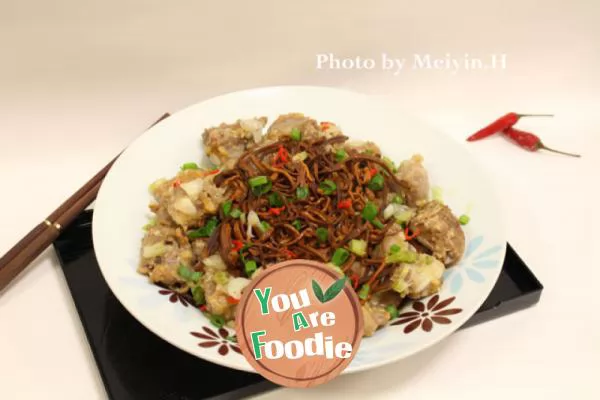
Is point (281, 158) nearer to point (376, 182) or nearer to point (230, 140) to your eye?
point (230, 140)

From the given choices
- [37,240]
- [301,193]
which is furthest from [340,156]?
[37,240]

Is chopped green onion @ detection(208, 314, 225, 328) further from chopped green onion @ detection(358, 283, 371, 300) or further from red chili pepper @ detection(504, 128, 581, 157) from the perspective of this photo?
red chili pepper @ detection(504, 128, 581, 157)

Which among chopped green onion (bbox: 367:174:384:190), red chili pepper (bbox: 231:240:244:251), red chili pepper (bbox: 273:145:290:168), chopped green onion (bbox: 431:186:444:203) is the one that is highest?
red chili pepper (bbox: 273:145:290:168)

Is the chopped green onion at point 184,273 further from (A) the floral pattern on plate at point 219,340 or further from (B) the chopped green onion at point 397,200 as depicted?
(B) the chopped green onion at point 397,200

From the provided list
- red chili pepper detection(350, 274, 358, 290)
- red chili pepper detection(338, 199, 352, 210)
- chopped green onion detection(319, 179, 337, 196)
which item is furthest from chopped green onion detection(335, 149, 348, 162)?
red chili pepper detection(350, 274, 358, 290)

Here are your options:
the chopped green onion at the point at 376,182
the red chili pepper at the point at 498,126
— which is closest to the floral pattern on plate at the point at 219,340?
the chopped green onion at the point at 376,182

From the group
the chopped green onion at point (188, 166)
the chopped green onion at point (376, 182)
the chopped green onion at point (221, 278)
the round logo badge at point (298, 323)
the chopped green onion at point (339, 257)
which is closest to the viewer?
the round logo badge at point (298, 323)
